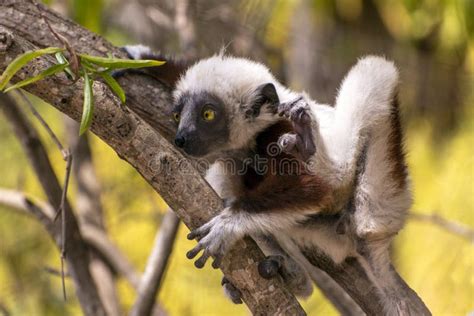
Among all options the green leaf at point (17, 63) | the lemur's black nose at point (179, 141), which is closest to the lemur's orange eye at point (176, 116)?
the lemur's black nose at point (179, 141)

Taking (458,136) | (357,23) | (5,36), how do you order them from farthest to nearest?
(357,23) → (458,136) → (5,36)

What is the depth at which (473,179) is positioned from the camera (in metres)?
6.66

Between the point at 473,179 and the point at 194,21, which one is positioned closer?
the point at 194,21

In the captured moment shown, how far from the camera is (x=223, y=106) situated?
3.76 metres

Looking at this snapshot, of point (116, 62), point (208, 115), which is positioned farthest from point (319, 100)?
point (116, 62)

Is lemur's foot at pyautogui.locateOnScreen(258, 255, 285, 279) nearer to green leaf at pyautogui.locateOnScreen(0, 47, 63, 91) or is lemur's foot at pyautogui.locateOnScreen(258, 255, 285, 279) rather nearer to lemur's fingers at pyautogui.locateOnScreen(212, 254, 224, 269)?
lemur's fingers at pyautogui.locateOnScreen(212, 254, 224, 269)

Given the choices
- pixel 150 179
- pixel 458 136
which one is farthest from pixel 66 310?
pixel 458 136

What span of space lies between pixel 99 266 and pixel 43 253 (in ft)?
5.24

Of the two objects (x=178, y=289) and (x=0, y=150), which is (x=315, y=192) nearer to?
(x=178, y=289)

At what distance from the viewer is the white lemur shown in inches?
131

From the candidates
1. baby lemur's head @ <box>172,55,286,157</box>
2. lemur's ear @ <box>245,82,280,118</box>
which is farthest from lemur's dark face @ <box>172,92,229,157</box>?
Result: lemur's ear @ <box>245,82,280,118</box>

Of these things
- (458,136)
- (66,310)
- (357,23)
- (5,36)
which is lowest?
(66,310)

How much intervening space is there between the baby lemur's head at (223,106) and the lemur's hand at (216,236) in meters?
0.57

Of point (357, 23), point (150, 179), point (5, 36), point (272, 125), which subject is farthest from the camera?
point (357, 23)
